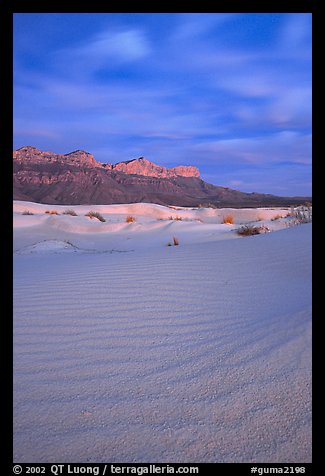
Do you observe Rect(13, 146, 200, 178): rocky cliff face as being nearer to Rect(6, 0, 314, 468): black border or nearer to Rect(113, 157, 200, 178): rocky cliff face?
Rect(113, 157, 200, 178): rocky cliff face

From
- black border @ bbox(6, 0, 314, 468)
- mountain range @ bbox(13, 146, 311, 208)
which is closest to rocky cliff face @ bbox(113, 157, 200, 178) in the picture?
mountain range @ bbox(13, 146, 311, 208)

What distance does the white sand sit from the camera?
5.15 ft

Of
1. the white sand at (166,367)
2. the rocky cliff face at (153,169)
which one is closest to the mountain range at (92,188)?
the rocky cliff face at (153,169)

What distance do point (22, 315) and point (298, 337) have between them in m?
2.51

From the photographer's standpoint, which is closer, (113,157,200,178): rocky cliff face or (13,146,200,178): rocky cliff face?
(13,146,200,178): rocky cliff face

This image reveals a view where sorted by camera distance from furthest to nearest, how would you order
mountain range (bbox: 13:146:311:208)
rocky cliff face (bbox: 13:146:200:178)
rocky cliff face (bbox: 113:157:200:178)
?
1. rocky cliff face (bbox: 113:157:200:178)
2. rocky cliff face (bbox: 13:146:200:178)
3. mountain range (bbox: 13:146:311:208)

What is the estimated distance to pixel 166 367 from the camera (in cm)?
222

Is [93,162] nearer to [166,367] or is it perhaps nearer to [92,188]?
[92,188]
